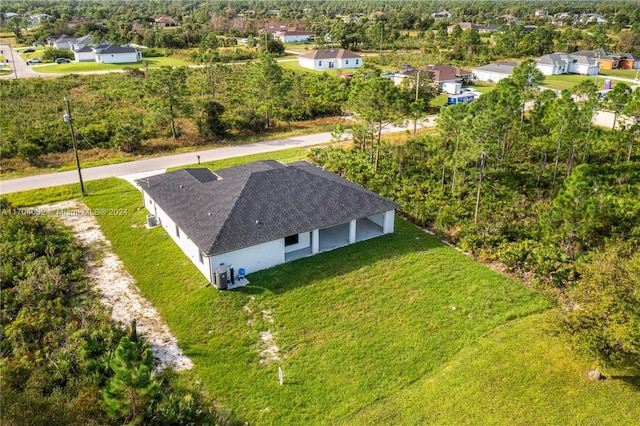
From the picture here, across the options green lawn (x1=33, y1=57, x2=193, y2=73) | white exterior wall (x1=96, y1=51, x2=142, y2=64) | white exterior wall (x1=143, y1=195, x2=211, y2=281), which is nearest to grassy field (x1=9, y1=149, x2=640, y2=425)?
white exterior wall (x1=143, y1=195, x2=211, y2=281)

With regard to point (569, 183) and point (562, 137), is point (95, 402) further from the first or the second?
point (562, 137)

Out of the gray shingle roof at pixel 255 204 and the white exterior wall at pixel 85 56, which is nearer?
the gray shingle roof at pixel 255 204

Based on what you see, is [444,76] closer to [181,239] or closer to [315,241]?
[315,241]

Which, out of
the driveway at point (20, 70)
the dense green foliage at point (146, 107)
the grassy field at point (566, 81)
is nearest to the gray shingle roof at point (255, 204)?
the dense green foliage at point (146, 107)

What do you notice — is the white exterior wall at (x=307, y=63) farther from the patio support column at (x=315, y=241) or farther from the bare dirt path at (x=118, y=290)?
the patio support column at (x=315, y=241)

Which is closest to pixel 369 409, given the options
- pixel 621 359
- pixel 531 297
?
pixel 621 359

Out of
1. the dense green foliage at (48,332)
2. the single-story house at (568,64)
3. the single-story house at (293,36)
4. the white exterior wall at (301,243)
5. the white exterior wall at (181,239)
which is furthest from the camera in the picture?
the single-story house at (293,36)
